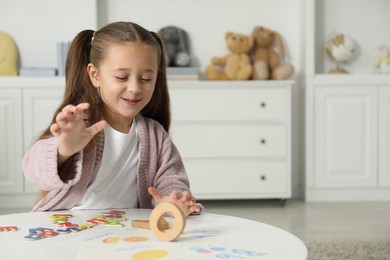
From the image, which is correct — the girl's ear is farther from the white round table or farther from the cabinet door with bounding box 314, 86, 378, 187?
the cabinet door with bounding box 314, 86, 378, 187

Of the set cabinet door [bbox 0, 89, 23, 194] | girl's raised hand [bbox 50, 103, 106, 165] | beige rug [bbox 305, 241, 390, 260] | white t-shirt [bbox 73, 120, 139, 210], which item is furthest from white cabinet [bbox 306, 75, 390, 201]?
girl's raised hand [bbox 50, 103, 106, 165]

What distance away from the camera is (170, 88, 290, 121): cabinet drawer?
350 centimetres

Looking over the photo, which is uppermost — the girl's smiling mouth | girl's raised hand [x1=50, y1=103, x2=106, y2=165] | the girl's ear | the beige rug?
the girl's ear

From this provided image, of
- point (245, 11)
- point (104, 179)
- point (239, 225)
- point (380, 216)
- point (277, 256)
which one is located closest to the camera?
point (277, 256)

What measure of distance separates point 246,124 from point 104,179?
2.08m

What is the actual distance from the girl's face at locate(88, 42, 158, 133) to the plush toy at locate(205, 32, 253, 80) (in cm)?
230

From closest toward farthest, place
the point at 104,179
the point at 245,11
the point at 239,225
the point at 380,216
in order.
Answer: the point at 239,225
the point at 104,179
the point at 380,216
the point at 245,11

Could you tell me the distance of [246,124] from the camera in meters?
3.52

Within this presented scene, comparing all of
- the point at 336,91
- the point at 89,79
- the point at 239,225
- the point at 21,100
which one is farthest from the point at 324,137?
the point at 239,225

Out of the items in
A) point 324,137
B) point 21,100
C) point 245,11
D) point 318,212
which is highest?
point 245,11

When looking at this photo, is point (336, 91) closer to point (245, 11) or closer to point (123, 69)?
point (245, 11)

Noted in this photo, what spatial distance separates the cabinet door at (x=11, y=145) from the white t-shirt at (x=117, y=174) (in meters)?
2.13

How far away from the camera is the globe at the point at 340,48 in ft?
12.3

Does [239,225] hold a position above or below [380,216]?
above
